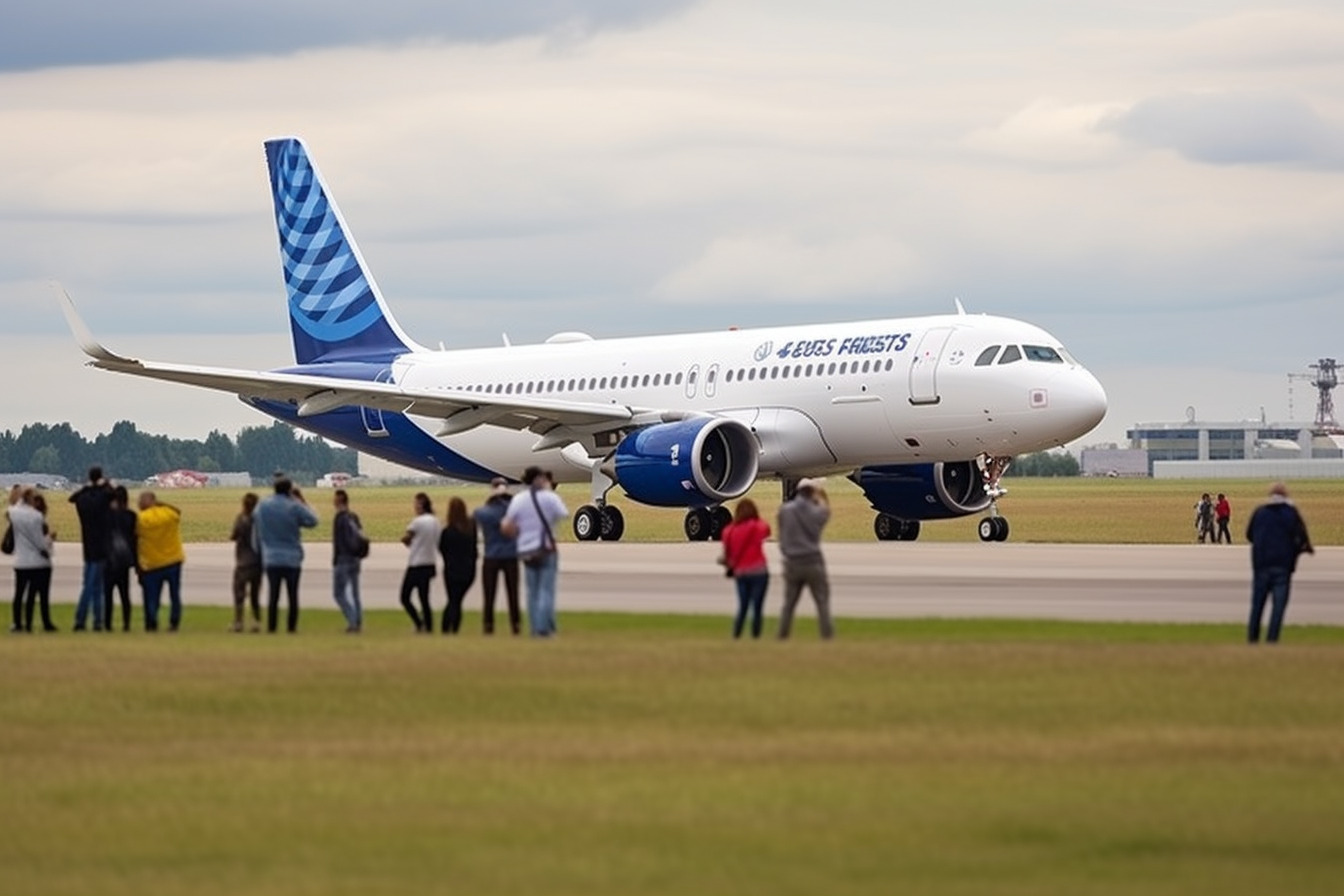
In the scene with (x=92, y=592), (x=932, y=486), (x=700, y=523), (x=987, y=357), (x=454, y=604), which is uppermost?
(x=987, y=357)

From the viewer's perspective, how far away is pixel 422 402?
184ft

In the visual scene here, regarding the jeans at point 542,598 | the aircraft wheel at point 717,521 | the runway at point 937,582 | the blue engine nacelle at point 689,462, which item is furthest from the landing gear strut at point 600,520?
the jeans at point 542,598

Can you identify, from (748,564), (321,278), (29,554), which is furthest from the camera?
(321,278)

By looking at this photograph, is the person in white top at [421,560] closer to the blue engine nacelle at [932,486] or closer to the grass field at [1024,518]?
the blue engine nacelle at [932,486]

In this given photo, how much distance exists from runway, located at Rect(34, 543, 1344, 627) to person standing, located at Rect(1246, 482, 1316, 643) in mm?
3030

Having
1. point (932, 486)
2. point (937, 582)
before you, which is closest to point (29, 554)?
point (937, 582)

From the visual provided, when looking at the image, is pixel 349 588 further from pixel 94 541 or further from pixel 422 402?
pixel 422 402

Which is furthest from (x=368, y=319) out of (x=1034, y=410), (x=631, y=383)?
(x=1034, y=410)

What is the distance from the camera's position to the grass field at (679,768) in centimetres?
1505

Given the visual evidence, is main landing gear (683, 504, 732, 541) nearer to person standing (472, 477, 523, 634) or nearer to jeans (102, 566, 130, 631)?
person standing (472, 477, 523, 634)

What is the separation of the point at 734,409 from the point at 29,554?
26961 mm

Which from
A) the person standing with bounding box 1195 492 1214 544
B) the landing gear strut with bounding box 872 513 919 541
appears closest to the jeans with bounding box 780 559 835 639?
the landing gear strut with bounding box 872 513 919 541

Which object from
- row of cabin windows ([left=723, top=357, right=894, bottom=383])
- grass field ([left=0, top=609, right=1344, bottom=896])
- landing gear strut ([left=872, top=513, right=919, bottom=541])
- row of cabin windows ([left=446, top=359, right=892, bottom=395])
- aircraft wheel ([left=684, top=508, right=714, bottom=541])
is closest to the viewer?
grass field ([left=0, top=609, right=1344, bottom=896])

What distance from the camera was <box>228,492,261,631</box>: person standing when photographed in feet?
99.1
